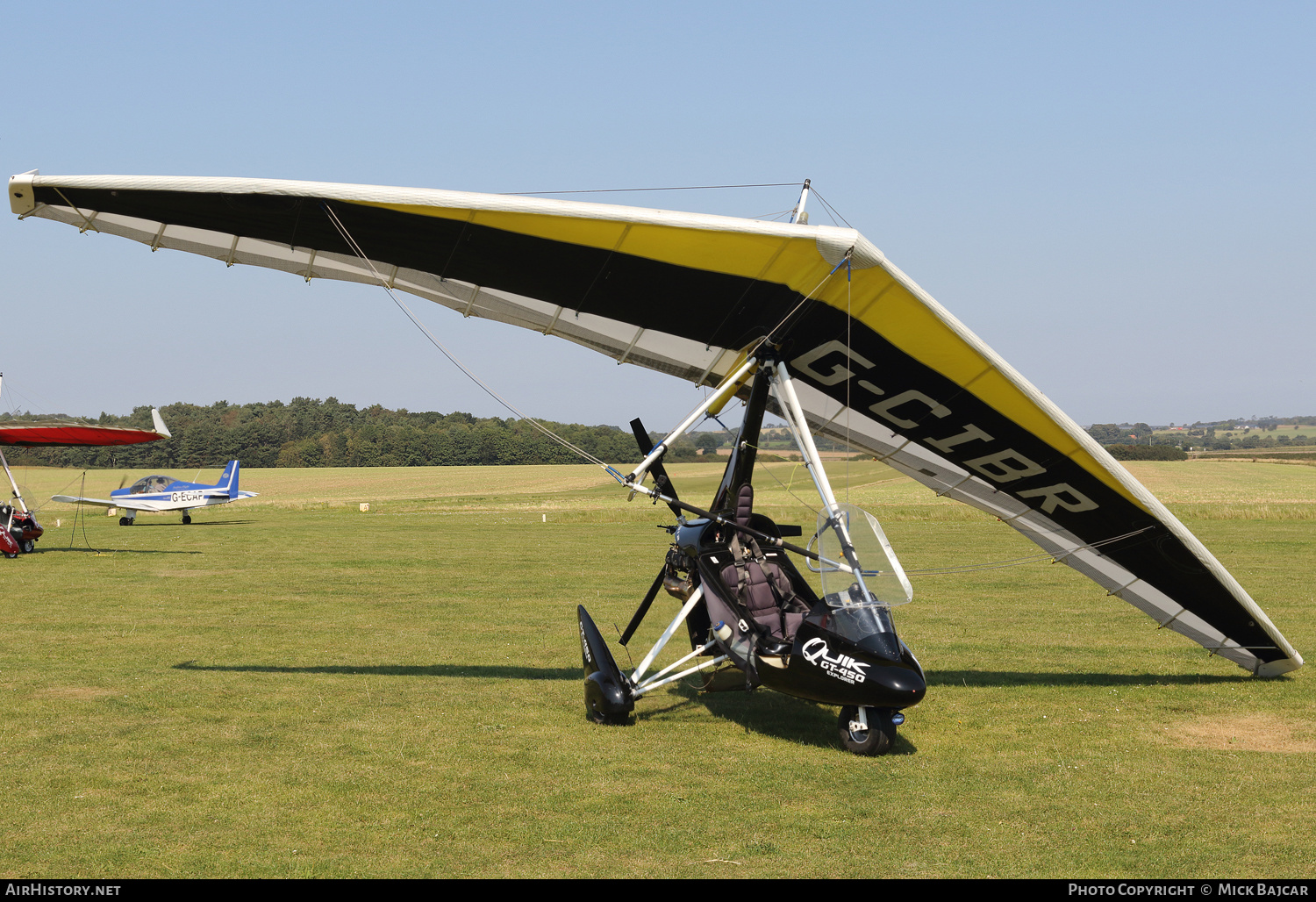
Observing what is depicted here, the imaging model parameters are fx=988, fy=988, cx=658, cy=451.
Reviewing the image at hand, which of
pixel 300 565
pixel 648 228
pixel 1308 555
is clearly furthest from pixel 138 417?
pixel 1308 555

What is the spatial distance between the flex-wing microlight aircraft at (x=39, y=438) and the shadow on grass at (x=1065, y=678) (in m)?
22.9

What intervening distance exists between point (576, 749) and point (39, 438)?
1009 inches

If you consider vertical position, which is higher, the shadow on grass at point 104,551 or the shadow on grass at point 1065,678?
the shadow on grass at point 1065,678

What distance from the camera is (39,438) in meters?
27.9

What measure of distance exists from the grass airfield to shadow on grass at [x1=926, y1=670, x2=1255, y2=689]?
6 cm

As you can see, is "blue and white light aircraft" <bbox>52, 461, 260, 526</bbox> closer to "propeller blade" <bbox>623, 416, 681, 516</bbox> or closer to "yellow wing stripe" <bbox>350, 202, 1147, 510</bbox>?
"propeller blade" <bbox>623, 416, 681, 516</bbox>

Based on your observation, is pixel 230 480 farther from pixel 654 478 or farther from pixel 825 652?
pixel 825 652

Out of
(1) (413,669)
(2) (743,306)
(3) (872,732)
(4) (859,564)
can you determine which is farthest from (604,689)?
(1) (413,669)

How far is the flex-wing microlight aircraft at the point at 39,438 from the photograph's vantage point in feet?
88.6

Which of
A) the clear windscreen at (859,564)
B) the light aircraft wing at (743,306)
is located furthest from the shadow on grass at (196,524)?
the clear windscreen at (859,564)

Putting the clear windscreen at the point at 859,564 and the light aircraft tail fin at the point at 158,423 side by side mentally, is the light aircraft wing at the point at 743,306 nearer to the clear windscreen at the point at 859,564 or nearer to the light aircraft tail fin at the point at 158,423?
the clear windscreen at the point at 859,564

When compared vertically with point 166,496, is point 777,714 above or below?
above

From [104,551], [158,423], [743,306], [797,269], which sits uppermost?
[797,269]
